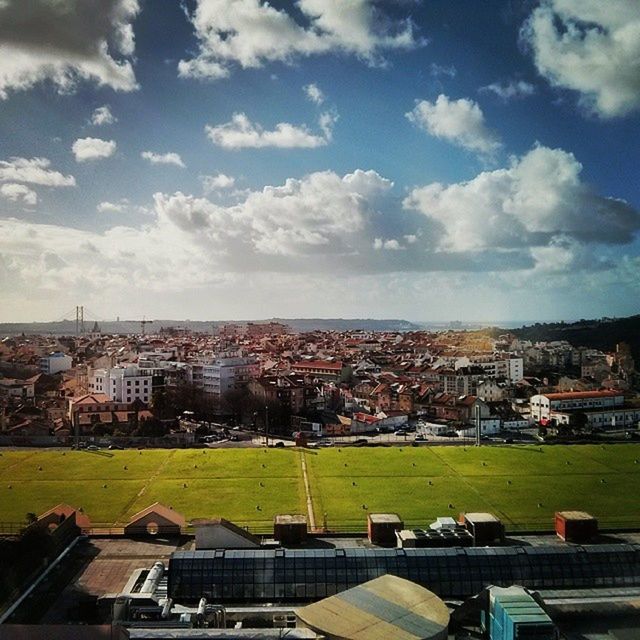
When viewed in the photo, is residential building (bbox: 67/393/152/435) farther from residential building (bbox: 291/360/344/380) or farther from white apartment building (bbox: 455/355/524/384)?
white apartment building (bbox: 455/355/524/384)

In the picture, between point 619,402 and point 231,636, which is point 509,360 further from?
point 231,636

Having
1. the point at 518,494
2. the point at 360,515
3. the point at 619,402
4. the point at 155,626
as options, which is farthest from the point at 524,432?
the point at 155,626

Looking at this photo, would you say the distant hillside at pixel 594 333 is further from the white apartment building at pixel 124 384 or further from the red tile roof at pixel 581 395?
the white apartment building at pixel 124 384

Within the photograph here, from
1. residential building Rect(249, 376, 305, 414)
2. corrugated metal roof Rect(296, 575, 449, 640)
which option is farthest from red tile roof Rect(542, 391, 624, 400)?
corrugated metal roof Rect(296, 575, 449, 640)

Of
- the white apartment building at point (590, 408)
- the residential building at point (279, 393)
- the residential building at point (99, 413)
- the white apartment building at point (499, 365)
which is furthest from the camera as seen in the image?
the white apartment building at point (499, 365)

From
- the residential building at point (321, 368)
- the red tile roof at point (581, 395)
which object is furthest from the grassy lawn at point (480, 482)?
the residential building at point (321, 368)

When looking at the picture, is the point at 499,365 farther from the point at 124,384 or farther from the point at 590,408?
the point at 124,384

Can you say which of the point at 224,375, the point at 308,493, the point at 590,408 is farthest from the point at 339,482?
the point at 224,375
